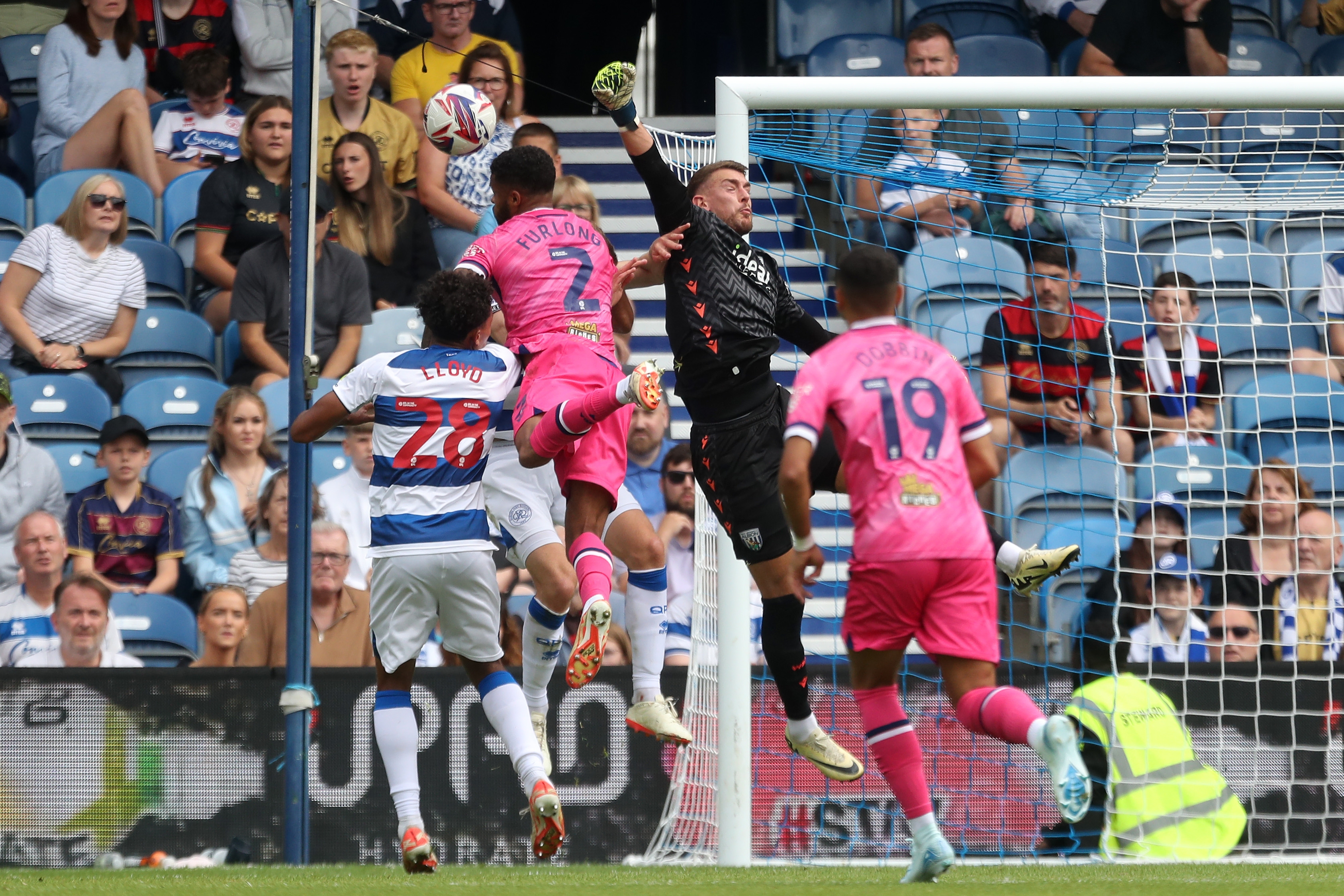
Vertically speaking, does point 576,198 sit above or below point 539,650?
above

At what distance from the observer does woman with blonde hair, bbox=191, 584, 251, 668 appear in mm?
7668

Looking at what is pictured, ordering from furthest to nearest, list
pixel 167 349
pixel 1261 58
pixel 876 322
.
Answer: pixel 1261 58 → pixel 167 349 → pixel 876 322

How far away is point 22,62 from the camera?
10594mm

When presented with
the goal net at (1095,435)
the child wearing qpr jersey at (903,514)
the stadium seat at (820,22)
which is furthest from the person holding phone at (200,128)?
the child wearing qpr jersey at (903,514)

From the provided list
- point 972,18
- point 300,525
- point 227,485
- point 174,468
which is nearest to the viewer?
point 300,525

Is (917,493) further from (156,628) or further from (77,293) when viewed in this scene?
(77,293)

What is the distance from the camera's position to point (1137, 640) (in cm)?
735

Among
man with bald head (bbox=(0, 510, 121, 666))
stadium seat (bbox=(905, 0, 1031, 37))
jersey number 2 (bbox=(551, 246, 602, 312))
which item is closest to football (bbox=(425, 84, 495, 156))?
jersey number 2 (bbox=(551, 246, 602, 312))

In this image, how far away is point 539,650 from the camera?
5941mm

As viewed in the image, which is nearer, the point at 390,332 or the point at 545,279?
the point at 545,279

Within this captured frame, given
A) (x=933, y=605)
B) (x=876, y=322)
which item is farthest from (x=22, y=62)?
(x=933, y=605)

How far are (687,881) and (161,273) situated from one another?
6.15 metres

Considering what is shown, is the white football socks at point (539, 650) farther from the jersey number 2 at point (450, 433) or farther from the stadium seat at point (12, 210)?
the stadium seat at point (12, 210)

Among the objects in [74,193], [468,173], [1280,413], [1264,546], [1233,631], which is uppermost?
[468,173]
